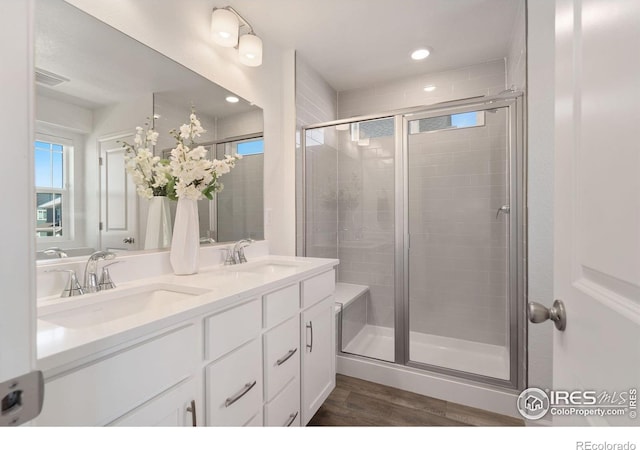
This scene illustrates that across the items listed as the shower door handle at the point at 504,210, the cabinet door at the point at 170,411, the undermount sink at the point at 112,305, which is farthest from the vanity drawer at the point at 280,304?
the shower door handle at the point at 504,210

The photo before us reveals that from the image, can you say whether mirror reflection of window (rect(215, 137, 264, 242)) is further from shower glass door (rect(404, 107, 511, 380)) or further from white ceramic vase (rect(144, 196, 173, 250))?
shower glass door (rect(404, 107, 511, 380))

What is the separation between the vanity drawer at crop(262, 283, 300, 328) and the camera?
1.09m

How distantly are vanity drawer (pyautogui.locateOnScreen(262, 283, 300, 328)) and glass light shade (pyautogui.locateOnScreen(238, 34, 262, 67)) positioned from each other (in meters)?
1.42

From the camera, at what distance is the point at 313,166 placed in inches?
95.3

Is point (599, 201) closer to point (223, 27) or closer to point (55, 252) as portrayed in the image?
point (55, 252)

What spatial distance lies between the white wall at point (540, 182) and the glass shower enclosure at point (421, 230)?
201 mm

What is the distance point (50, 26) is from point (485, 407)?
273 centimetres

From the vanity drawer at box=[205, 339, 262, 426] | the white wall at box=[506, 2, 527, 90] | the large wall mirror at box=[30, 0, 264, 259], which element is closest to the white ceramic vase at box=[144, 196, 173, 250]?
the large wall mirror at box=[30, 0, 264, 259]

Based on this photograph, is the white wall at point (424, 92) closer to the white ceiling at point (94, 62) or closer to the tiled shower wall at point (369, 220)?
the tiled shower wall at point (369, 220)

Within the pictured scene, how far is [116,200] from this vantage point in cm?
117

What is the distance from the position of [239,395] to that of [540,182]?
177 centimetres

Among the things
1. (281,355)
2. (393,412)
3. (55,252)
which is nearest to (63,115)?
(55,252)
